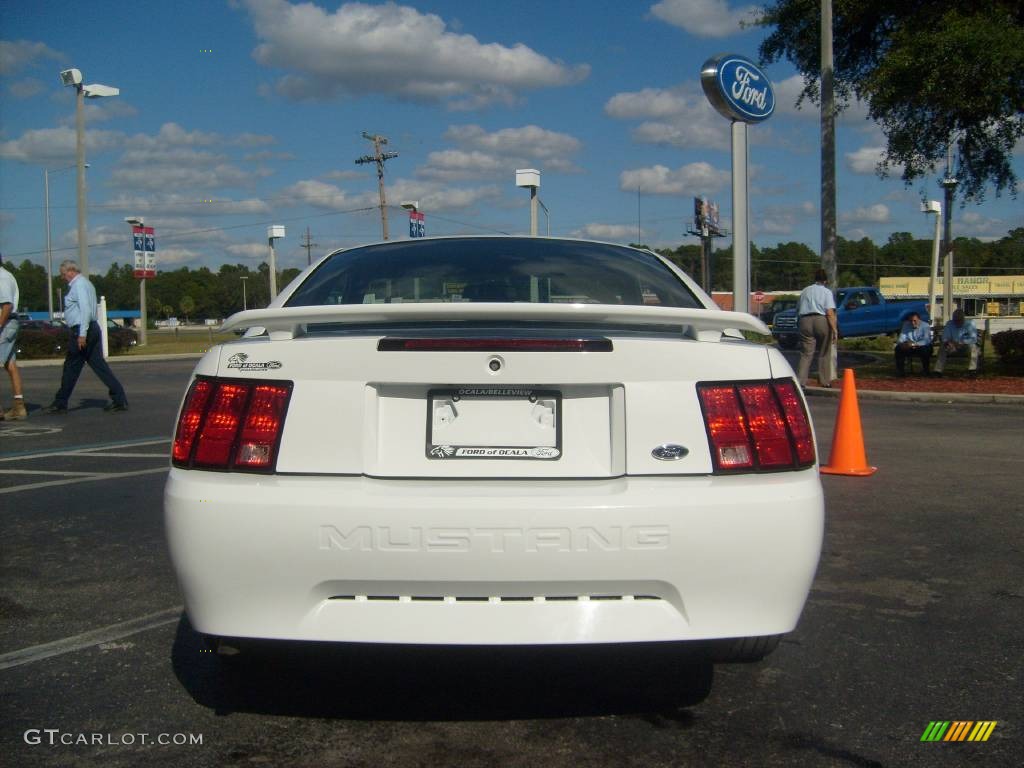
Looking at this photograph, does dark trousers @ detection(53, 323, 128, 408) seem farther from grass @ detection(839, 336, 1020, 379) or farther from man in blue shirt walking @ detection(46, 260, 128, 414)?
Result: grass @ detection(839, 336, 1020, 379)

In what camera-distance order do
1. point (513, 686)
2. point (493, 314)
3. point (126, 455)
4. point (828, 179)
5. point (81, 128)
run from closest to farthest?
point (493, 314), point (513, 686), point (126, 455), point (828, 179), point (81, 128)

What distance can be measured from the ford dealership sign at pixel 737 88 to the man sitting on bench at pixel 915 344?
7505mm

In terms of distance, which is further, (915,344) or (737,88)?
(915,344)

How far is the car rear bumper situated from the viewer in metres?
2.63

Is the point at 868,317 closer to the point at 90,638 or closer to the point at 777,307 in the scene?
the point at 777,307

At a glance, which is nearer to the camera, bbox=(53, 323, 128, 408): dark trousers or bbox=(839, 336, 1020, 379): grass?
bbox=(53, 323, 128, 408): dark trousers

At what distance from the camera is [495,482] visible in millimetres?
2736

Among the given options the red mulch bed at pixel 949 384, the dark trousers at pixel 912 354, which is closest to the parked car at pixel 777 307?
the dark trousers at pixel 912 354

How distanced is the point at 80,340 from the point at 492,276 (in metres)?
8.57

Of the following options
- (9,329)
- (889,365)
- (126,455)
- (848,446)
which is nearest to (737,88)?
(848,446)

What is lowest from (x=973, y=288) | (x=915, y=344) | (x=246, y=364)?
(x=915, y=344)

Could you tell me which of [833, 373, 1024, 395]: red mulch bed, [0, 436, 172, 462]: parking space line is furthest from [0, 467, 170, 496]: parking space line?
[833, 373, 1024, 395]: red mulch bed

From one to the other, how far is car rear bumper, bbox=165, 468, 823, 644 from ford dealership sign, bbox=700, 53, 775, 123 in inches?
325

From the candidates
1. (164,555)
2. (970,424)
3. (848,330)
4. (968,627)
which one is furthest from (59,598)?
(848,330)
